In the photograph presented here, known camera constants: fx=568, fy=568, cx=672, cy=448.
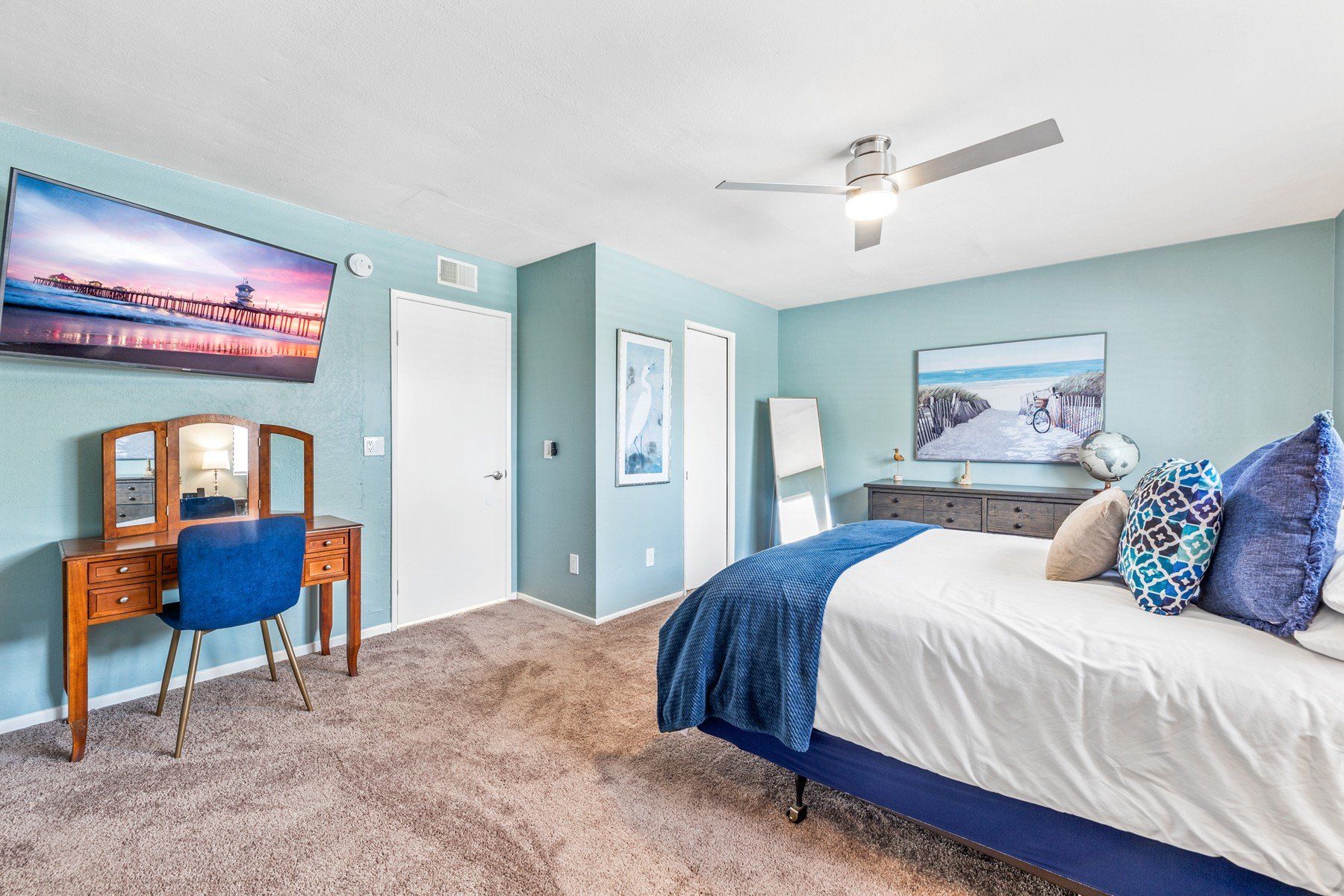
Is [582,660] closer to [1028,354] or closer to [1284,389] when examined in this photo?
[1028,354]

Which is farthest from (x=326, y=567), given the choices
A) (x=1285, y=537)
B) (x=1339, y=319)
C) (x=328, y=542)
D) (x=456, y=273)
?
(x=1339, y=319)

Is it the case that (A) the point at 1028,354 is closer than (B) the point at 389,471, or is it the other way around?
(B) the point at 389,471

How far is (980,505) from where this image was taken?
3834 mm

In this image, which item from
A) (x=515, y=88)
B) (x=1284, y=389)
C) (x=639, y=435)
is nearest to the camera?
(x=515, y=88)

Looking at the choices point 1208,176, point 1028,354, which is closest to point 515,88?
point 1208,176

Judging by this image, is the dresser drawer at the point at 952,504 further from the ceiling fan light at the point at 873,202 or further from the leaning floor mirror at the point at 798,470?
the ceiling fan light at the point at 873,202

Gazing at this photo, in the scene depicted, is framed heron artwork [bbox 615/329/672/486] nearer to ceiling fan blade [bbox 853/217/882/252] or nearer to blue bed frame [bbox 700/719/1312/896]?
ceiling fan blade [bbox 853/217/882/252]

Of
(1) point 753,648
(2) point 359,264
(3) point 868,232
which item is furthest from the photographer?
(2) point 359,264

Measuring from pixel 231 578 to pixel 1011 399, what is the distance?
4674 millimetres

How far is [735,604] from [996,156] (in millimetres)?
1770

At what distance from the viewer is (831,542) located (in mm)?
2377

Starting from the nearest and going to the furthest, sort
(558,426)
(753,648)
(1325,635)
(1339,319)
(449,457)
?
(1325,635)
(753,648)
(1339,319)
(449,457)
(558,426)

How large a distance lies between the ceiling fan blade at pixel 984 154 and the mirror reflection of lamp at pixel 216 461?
3.30 meters

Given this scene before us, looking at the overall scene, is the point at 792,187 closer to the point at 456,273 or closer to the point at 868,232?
the point at 868,232
